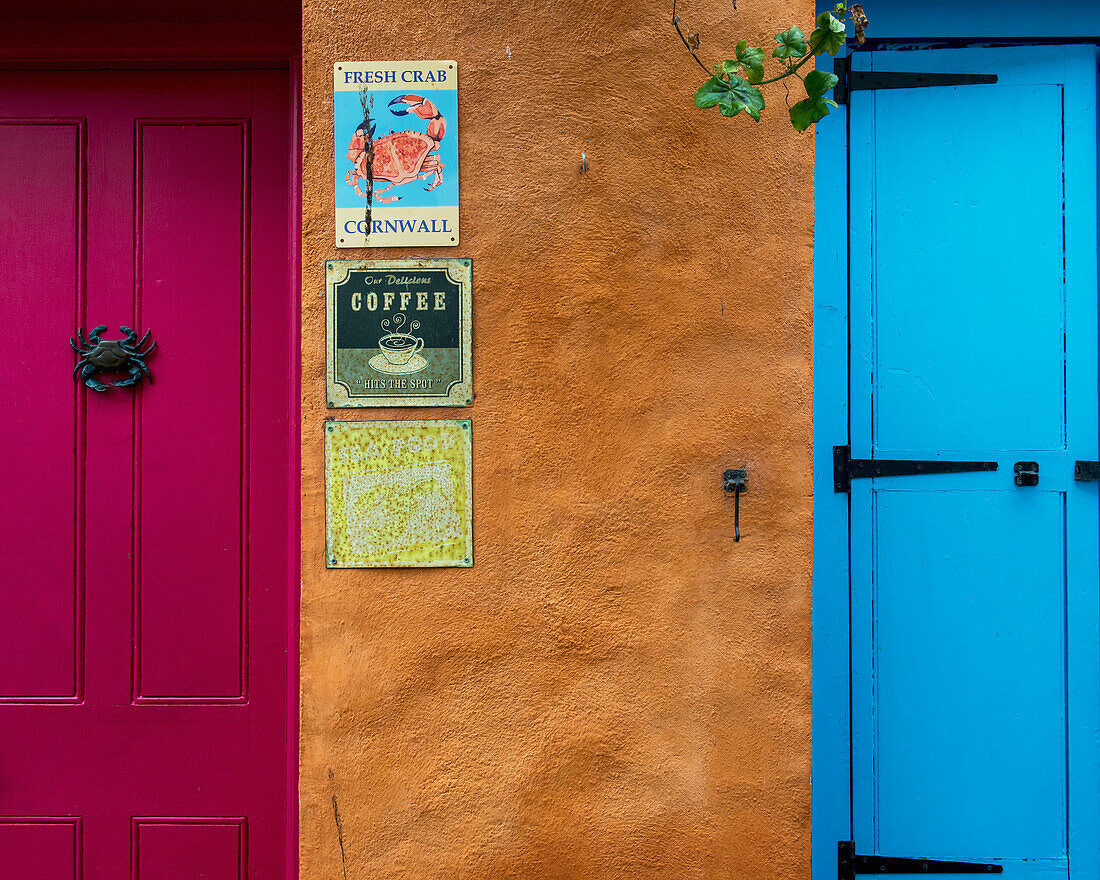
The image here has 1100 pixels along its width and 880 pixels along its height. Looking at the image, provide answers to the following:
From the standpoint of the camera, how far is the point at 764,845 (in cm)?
195

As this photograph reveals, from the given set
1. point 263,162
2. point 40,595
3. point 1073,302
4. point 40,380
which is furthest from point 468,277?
point 1073,302

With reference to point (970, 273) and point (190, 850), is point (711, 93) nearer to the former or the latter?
point (970, 273)

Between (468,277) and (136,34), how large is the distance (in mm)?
1245

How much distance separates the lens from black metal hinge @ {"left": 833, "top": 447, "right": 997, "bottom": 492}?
234 cm

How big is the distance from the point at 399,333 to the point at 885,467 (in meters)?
1.53

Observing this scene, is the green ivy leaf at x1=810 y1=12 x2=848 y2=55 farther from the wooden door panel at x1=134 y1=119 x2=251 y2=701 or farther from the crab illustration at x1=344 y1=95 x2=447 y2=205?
the wooden door panel at x1=134 y1=119 x2=251 y2=701

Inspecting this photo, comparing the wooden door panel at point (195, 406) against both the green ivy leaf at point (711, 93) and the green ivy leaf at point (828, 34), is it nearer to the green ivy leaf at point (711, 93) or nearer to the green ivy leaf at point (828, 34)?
the green ivy leaf at point (711, 93)

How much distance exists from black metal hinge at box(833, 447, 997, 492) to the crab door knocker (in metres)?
2.10

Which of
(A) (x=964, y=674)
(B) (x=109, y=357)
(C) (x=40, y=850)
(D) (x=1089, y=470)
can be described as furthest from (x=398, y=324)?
(D) (x=1089, y=470)

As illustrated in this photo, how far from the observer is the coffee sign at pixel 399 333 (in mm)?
1951

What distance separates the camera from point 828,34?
5.45 ft

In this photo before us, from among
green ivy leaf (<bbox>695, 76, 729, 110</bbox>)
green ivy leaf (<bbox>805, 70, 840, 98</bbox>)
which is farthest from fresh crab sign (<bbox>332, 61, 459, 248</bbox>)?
green ivy leaf (<bbox>805, 70, 840, 98</bbox>)

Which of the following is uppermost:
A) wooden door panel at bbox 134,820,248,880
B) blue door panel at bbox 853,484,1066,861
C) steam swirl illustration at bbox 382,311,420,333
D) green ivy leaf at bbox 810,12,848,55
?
green ivy leaf at bbox 810,12,848,55

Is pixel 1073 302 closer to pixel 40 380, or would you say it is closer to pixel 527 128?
pixel 527 128
